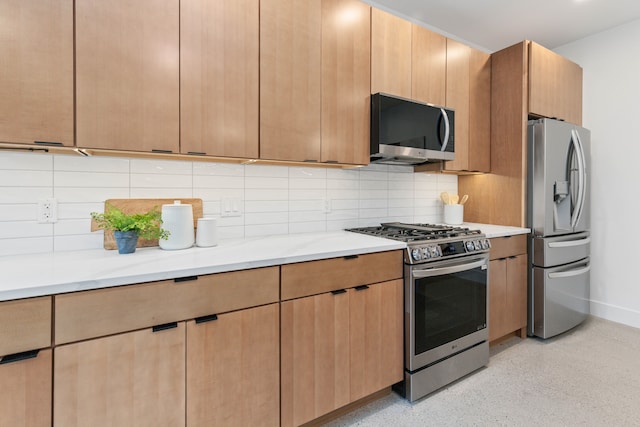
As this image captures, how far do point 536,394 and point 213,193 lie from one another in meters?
2.39

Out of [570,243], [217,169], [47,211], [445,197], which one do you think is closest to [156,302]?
[47,211]

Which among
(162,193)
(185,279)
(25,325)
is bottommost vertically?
(25,325)

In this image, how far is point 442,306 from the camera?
1962mm

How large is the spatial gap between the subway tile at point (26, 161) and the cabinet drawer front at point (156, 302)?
889 millimetres

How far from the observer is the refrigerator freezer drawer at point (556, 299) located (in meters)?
2.59

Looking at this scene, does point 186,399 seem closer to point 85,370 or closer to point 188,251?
point 85,370

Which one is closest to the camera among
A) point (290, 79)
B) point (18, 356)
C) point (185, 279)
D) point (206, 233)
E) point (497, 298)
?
point (18, 356)

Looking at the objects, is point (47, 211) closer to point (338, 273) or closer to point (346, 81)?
point (338, 273)

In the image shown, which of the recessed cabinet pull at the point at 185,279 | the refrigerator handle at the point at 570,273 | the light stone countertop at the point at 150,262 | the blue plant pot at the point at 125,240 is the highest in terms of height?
the blue plant pot at the point at 125,240

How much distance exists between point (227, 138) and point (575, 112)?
3425 mm

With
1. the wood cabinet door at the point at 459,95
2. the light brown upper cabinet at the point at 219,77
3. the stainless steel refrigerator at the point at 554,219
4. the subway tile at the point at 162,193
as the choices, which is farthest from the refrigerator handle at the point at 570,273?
the subway tile at the point at 162,193

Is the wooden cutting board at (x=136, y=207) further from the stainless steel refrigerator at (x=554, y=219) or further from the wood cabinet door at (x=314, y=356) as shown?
the stainless steel refrigerator at (x=554, y=219)

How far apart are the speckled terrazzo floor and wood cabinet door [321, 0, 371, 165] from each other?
158cm

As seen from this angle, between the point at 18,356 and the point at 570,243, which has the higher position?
the point at 570,243
